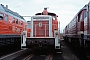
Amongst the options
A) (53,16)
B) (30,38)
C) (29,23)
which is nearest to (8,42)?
(29,23)

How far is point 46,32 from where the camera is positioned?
40.7 ft

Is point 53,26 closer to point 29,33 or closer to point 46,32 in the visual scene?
point 46,32

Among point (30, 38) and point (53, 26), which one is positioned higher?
point (53, 26)

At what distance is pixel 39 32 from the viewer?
12.5m

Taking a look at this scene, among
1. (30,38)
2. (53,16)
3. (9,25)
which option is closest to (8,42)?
(9,25)

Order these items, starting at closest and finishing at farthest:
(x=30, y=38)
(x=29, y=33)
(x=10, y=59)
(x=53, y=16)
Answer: (x=10, y=59) < (x=30, y=38) < (x=29, y=33) < (x=53, y=16)

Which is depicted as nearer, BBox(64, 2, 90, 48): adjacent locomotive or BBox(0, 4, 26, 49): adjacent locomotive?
BBox(64, 2, 90, 48): adjacent locomotive

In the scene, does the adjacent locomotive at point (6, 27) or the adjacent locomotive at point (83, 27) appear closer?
the adjacent locomotive at point (83, 27)

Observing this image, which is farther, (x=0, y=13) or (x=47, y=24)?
(x=47, y=24)

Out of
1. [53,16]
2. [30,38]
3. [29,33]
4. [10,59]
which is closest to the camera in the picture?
[10,59]

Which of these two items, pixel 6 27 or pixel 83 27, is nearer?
pixel 83 27

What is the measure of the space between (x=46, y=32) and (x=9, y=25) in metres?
3.25

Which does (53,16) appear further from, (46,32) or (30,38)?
(30,38)

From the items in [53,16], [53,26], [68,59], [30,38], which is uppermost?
[53,16]
